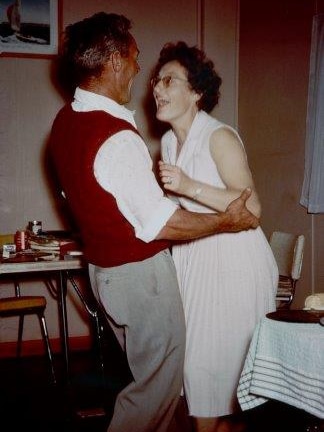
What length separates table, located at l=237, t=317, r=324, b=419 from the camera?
133 centimetres

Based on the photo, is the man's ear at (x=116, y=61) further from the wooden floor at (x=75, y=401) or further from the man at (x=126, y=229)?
the wooden floor at (x=75, y=401)

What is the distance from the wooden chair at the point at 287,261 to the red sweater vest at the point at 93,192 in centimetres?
185

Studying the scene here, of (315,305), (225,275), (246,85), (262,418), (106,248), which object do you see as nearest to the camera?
(315,305)

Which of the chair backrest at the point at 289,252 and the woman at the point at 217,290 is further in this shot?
the chair backrest at the point at 289,252

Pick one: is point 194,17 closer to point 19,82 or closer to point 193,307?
point 19,82

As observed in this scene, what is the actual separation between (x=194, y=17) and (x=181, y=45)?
2.48 meters

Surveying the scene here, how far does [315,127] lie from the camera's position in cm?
348

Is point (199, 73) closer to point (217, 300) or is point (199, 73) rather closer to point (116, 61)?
point (116, 61)

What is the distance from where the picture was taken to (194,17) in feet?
15.1

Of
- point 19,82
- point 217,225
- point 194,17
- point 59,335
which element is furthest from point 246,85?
point 217,225

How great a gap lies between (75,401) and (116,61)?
7.75 ft

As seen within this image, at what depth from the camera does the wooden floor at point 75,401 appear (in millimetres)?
2793

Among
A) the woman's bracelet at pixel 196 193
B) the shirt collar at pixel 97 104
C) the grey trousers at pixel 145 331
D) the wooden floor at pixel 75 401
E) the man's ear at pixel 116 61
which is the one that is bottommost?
the wooden floor at pixel 75 401

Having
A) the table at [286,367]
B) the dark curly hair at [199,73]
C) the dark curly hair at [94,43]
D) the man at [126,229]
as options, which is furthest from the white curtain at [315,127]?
the table at [286,367]
